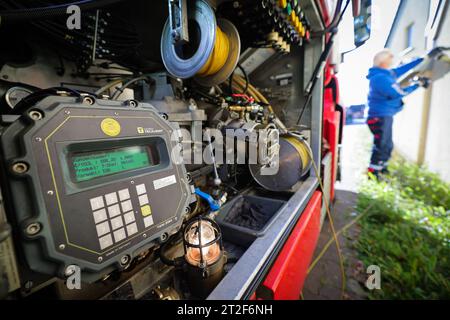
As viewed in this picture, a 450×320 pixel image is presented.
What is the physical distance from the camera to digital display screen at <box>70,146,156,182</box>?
0.45 m

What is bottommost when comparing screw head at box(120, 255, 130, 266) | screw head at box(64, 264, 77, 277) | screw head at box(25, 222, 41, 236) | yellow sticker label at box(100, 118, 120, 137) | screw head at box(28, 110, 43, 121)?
screw head at box(120, 255, 130, 266)

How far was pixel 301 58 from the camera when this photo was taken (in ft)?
5.37

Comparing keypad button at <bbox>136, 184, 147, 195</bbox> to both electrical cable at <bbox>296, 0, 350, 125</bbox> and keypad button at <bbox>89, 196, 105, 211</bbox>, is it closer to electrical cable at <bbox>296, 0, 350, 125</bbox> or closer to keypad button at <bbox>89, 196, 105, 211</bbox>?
keypad button at <bbox>89, 196, 105, 211</bbox>

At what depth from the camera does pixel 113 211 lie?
464mm

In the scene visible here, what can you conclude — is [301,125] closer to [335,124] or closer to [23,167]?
[335,124]

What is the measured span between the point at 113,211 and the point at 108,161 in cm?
13

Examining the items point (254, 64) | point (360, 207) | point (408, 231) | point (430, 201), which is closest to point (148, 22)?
point (254, 64)

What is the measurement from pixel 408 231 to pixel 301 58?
6.68 ft

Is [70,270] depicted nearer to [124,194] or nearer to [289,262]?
[124,194]

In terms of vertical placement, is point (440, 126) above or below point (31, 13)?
below

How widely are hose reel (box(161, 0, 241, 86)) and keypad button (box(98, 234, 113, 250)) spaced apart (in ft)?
2.15

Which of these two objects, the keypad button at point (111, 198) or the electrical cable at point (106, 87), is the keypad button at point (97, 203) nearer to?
the keypad button at point (111, 198)

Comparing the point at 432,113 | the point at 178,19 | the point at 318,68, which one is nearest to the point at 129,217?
the point at 178,19

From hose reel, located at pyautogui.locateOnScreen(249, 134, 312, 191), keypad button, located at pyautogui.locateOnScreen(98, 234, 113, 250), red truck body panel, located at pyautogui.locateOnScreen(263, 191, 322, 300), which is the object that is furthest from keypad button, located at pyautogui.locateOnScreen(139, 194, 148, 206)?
hose reel, located at pyautogui.locateOnScreen(249, 134, 312, 191)
